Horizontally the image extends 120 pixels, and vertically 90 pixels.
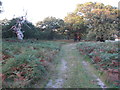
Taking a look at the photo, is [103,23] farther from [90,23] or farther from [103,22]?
[90,23]

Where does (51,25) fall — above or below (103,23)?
above

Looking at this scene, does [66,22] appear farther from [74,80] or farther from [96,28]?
[74,80]

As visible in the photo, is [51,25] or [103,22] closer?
[103,22]

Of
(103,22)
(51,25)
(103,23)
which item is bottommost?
(103,23)

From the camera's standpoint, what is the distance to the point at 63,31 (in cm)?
3575

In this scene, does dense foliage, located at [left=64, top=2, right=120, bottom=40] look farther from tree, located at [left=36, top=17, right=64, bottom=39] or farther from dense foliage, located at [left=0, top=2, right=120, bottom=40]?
tree, located at [left=36, top=17, right=64, bottom=39]

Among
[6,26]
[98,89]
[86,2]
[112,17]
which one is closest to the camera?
[98,89]

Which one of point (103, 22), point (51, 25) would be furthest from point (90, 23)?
point (51, 25)

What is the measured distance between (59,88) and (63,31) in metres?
32.1

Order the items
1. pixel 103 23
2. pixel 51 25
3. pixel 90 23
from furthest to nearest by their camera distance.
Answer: pixel 51 25
pixel 90 23
pixel 103 23

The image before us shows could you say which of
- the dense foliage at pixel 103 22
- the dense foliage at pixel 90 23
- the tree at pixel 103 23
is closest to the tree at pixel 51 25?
the dense foliage at pixel 90 23

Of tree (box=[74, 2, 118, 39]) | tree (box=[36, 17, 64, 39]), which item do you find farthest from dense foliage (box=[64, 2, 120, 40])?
tree (box=[36, 17, 64, 39])

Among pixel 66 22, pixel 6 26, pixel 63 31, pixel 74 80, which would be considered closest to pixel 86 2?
pixel 66 22

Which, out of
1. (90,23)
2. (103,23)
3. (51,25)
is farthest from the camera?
(51,25)
